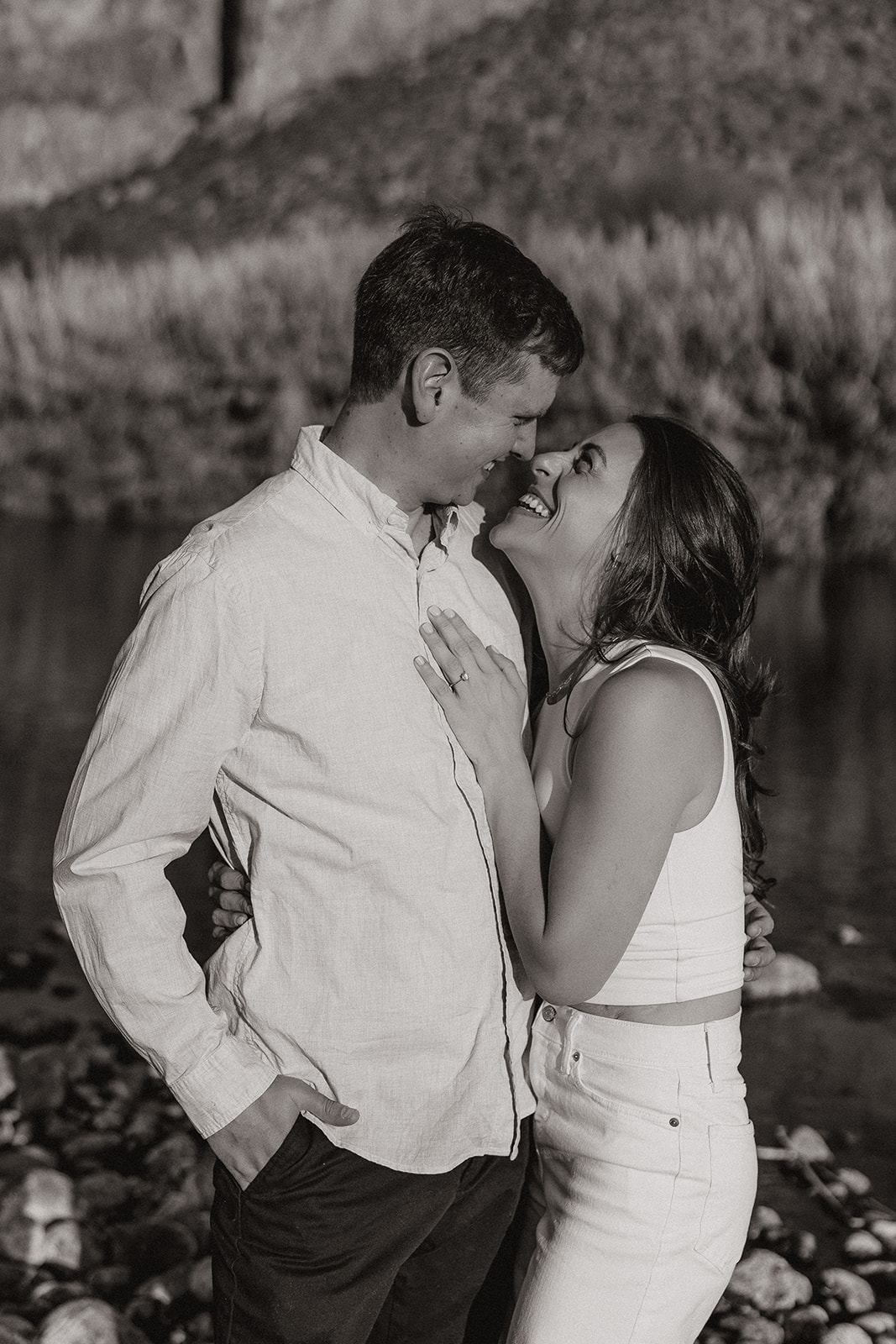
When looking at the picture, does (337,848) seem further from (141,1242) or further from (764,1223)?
(764,1223)

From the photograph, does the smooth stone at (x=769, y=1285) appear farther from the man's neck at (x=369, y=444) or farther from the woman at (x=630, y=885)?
the man's neck at (x=369, y=444)

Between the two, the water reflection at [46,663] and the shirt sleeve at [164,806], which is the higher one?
the shirt sleeve at [164,806]

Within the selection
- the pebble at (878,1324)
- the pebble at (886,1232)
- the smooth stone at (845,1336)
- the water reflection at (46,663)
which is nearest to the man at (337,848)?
the smooth stone at (845,1336)

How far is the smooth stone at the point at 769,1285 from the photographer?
2.90m

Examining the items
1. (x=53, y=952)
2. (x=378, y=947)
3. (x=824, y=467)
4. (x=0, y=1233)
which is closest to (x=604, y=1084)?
(x=378, y=947)

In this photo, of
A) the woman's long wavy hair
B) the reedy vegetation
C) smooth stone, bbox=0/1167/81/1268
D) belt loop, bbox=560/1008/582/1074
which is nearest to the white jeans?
belt loop, bbox=560/1008/582/1074

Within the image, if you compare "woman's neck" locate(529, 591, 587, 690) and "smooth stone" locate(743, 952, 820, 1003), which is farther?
"smooth stone" locate(743, 952, 820, 1003)

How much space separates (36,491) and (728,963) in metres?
13.9

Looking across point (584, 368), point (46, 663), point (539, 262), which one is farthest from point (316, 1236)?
point (539, 262)

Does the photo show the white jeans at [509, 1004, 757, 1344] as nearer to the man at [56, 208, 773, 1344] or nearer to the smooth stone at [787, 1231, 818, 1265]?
the man at [56, 208, 773, 1344]

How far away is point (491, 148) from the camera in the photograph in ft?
82.0

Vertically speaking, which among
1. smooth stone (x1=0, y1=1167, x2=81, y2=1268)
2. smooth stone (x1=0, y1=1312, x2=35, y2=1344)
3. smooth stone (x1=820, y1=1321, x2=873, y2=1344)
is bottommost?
smooth stone (x1=820, y1=1321, x2=873, y2=1344)

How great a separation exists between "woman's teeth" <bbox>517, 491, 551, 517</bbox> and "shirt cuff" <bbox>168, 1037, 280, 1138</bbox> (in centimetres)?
91

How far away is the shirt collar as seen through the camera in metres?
1.92
